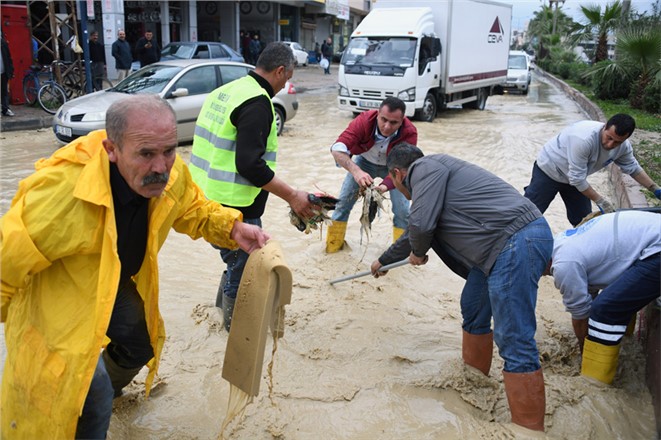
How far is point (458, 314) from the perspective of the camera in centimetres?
495

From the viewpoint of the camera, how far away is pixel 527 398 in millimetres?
3246

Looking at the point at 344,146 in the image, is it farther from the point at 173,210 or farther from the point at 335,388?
the point at 173,210

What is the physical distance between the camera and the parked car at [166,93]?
9.37m

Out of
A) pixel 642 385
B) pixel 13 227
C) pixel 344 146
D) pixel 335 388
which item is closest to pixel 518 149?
pixel 344 146

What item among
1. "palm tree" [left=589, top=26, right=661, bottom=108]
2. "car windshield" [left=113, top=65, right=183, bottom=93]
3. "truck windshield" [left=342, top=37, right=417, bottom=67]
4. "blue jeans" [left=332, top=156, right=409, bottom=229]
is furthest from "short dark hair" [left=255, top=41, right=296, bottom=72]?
"palm tree" [left=589, top=26, right=661, bottom=108]

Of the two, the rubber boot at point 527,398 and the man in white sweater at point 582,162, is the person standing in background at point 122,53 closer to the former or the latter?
the man in white sweater at point 582,162

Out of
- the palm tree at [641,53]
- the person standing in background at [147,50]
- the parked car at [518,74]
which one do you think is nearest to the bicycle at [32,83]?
the person standing in background at [147,50]

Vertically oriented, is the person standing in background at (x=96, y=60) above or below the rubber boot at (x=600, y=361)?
above

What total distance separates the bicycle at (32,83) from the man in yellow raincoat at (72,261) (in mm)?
12370

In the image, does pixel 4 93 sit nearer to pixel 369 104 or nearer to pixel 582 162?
pixel 369 104

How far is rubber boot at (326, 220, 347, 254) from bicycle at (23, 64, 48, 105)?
32.6ft

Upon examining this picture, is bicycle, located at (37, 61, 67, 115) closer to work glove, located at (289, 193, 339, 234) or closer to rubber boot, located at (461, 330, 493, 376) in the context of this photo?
work glove, located at (289, 193, 339, 234)

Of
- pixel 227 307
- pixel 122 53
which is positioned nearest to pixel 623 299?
pixel 227 307

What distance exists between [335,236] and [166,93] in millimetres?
5158
